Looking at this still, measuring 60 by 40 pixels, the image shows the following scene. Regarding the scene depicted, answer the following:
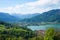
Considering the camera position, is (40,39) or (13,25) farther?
(13,25)

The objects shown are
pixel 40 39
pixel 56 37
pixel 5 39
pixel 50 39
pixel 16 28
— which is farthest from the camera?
pixel 16 28

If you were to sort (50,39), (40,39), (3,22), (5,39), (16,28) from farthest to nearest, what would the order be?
(3,22) < (16,28) < (5,39) < (40,39) < (50,39)

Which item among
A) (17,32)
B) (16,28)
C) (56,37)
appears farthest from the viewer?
(16,28)

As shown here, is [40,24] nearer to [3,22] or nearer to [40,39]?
[3,22]

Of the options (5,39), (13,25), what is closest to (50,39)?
(5,39)

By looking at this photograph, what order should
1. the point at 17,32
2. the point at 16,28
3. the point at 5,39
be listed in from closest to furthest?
the point at 5,39 < the point at 17,32 < the point at 16,28

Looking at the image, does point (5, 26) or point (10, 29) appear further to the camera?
point (5, 26)

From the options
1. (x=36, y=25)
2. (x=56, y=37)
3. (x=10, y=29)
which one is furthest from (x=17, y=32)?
(x=56, y=37)

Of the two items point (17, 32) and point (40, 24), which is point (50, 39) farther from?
point (40, 24)
